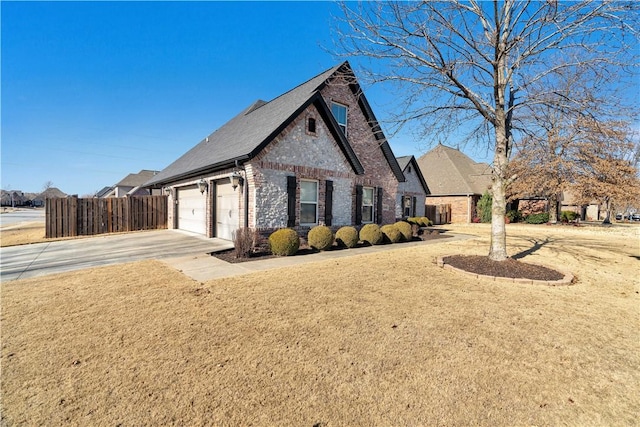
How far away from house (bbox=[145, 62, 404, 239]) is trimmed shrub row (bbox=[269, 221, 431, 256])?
4.10ft

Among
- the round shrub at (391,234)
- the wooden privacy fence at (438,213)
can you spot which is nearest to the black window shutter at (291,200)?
the round shrub at (391,234)

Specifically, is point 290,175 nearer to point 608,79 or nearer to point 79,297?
point 79,297

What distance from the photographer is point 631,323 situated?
14.2 ft

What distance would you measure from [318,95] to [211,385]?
1048 cm

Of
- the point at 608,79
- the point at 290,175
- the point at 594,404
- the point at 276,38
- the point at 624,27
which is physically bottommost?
the point at 594,404

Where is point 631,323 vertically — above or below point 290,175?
below

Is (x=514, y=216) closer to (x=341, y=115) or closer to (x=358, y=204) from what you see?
(x=358, y=204)

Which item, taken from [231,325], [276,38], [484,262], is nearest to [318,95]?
[276,38]

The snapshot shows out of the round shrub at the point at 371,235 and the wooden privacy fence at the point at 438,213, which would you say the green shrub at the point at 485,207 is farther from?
the round shrub at the point at 371,235

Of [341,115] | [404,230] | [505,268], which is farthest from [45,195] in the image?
[505,268]

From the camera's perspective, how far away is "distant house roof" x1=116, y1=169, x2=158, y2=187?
50.5m

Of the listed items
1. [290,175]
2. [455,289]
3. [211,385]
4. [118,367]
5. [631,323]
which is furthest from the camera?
[290,175]

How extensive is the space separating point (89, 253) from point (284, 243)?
6.55m

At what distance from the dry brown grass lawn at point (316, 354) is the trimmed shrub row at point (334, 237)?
3153mm
